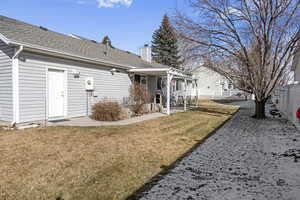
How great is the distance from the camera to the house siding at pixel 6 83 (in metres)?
7.11

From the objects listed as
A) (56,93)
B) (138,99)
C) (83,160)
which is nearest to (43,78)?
(56,93)

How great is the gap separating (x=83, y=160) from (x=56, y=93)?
17.2 ft

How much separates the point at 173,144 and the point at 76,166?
8.34ft

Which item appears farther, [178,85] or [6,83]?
[178,85]

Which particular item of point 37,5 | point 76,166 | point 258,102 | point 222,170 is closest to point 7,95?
point 76,166

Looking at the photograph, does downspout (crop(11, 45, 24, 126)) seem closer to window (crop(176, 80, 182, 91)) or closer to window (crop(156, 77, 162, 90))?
window (crop(156, 77, 162, 90))

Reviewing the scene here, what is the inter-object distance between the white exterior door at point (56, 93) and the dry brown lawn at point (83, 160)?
5.76ft

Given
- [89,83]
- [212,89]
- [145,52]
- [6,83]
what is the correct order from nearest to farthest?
[6,83], [89,83], [145,52], [212,89]

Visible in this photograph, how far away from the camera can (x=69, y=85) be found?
900 centimetres

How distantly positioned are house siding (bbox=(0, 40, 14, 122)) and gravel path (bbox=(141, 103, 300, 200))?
6344mm

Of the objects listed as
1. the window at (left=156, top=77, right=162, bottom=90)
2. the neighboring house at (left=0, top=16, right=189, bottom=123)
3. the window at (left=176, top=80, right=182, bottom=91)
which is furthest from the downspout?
the window at (left=176, top=80, right=182, bottom=91)

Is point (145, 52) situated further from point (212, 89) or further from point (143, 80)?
point (212, 89)

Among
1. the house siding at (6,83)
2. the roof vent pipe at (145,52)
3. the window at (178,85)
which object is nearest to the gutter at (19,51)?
the house siding at (6,83)

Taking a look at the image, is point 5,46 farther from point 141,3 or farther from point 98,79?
point 141,3
